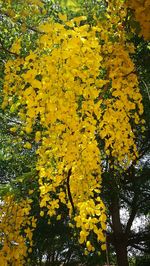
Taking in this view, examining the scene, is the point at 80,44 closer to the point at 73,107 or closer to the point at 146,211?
the point at 73,107

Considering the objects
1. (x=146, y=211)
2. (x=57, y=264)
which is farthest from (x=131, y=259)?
(x=146, y=211)

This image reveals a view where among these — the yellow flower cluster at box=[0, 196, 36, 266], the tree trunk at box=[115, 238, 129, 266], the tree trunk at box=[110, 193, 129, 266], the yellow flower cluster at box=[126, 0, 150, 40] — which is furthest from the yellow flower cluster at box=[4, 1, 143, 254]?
the tree trunk at box=[115, 238, 129, 266]

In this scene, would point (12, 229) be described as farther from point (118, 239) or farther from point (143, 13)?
point (118, 239)

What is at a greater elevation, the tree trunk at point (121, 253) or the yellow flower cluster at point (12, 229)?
the tree trunk at point (121, 253)

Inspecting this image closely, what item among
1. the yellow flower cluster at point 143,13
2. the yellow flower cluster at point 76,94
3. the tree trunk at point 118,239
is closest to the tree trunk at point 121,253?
the tree trunk at point 118,239

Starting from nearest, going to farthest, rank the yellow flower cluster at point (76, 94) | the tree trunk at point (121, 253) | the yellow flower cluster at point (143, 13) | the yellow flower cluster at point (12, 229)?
the yellow flower cluster at point (143, 13) → the yellow flower cluster at point (76, 94) → the yellow flower cluster at point (12, 229) → the tree trunk at point (121, 253)

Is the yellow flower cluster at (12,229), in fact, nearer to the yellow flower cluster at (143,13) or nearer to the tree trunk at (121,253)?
the yellow flower cluster at (143,13)

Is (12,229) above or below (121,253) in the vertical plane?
below

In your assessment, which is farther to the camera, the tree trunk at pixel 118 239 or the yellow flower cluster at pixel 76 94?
the tree trunk at pixel 118 239

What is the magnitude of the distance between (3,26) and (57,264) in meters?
10.8

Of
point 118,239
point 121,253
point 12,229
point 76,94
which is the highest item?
point 118,239

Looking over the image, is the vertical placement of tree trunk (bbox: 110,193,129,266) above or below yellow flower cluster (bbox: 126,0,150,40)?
above

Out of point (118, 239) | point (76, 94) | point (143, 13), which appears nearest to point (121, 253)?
Answer: point (118, 239)

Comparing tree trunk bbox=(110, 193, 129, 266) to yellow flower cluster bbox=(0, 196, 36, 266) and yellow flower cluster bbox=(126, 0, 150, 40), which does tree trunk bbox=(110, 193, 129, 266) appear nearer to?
yellow flower cluster bbox=(0, 196, 36, 266)
